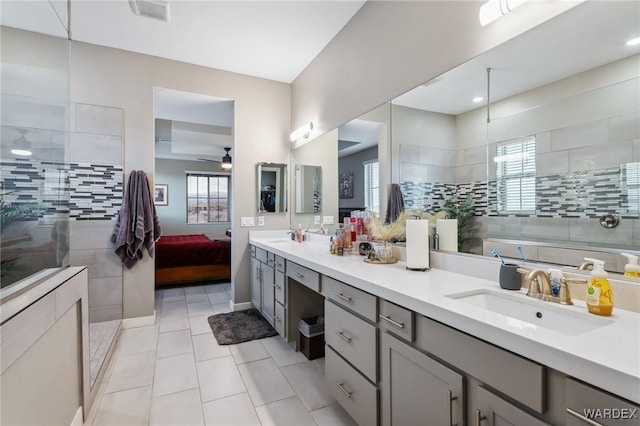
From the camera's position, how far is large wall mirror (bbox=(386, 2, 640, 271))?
3.59 ft

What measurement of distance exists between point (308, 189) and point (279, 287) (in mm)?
1300

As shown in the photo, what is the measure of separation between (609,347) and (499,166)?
0.99 m

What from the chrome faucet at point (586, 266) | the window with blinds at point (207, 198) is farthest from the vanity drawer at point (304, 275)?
the window with blinds at point (207, 198)

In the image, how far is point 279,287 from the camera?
269 cm

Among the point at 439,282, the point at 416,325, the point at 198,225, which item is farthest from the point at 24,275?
the point at 198,225

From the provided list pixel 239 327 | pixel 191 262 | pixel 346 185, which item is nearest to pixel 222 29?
pixel 346 185

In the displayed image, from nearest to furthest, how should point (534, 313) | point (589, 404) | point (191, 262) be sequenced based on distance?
point (589, 404)
point (534, 313)
point (191, 262)

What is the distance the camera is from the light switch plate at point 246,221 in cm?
369

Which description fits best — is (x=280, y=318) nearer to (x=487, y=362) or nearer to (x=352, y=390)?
(x=352, y=390)

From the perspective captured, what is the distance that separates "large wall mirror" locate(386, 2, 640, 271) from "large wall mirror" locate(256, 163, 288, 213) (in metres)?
2.34

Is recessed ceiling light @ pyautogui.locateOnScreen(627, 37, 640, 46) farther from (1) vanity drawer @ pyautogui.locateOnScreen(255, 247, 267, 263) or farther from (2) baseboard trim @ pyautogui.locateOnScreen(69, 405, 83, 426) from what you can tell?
(2) baseboard trim @ pyautogui.locateOnScreen(69, 405, 83, 426)

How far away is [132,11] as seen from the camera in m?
2.52

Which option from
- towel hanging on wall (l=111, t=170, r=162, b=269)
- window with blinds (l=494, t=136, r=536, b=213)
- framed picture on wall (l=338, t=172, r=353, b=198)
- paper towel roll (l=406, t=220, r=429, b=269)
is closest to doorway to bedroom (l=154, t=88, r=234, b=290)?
towel hanging on wall (l=111, t=170, r=162, b=269)

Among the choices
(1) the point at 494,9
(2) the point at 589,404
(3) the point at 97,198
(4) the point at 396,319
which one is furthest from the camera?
(3) the point at 97,198
